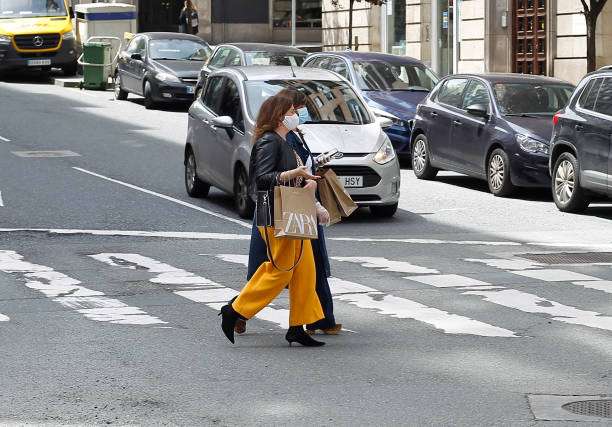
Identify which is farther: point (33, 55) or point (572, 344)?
point (33, 55)

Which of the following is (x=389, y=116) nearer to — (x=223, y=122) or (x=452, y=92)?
(x=452, y=92)

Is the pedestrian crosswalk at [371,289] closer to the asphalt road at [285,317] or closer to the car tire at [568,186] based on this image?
the asphalt road at [285,317]

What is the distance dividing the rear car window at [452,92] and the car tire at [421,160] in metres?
0.64

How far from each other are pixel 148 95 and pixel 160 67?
0.70 metres

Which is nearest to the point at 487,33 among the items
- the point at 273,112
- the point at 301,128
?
the point at 301,128

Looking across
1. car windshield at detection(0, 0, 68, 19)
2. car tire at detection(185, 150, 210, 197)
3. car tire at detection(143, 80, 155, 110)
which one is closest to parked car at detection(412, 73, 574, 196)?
car tire at detection(185, 150, 210, 197)

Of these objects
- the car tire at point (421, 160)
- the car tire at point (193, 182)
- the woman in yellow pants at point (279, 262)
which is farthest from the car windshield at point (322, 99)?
the woman in yellow pants at point (279, 262)

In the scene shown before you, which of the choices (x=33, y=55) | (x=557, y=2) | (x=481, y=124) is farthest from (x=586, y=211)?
(x=33, y=55)

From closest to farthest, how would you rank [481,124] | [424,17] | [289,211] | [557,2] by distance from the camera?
[289,211] → [481,124] → [557,2] → [424,17]

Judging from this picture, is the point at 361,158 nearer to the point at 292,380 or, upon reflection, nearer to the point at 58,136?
the point at 292,380

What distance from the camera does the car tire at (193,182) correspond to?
628 inches

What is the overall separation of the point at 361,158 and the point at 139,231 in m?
2.68

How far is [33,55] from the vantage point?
→ 35.6m

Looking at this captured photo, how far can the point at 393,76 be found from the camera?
21.8 m
